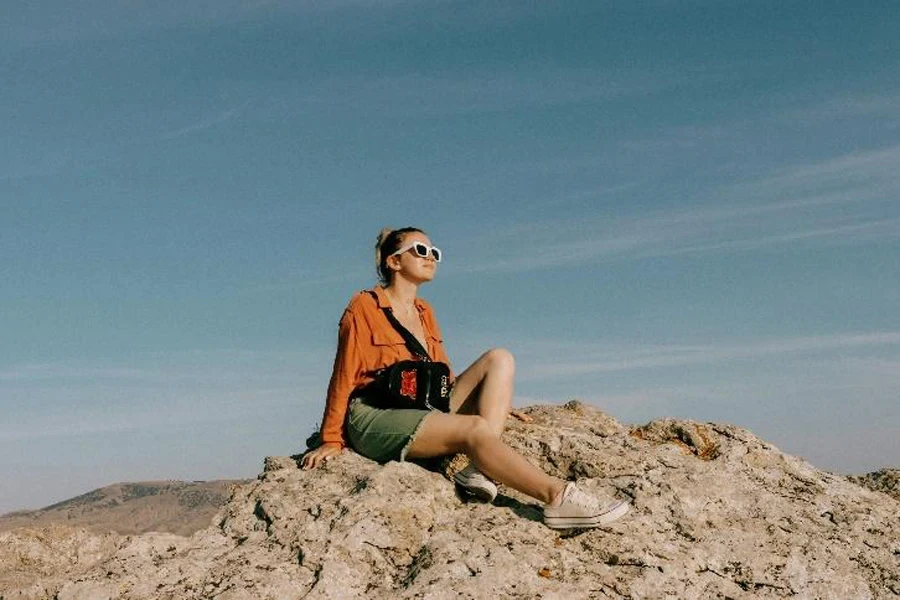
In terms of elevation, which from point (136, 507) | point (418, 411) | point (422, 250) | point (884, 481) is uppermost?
point (422, 250)

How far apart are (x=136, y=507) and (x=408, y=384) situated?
143116 mm

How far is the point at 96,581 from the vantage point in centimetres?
643

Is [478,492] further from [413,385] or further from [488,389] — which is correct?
[413,385]

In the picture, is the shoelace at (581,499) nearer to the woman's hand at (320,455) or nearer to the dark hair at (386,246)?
the woman's hand at (320,455)

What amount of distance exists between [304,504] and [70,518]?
456 feet

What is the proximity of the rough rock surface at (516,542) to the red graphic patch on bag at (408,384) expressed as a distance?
0.73 m

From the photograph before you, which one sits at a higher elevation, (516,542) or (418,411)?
(418,411)

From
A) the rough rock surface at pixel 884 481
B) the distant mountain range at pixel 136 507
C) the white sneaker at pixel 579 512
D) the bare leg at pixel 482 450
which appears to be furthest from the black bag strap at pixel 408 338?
the distant mountain range at pixel 136 507

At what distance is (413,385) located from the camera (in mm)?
7949

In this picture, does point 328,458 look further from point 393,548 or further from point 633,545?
point 633,545

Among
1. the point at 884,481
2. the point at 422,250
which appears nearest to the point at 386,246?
the point at 422,250

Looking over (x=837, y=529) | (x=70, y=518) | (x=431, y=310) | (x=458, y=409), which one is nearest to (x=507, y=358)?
(x=458, y=409)

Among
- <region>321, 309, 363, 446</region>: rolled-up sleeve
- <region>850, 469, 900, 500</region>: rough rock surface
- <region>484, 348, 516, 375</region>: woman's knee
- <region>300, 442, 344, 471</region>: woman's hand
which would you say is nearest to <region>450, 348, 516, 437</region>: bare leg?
<region>484, 348, 516, 375</region>: woman's knee

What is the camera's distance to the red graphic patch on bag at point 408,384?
7.92m
